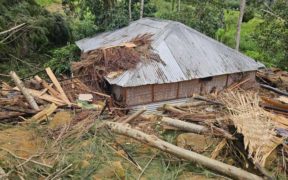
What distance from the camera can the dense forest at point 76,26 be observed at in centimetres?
1445

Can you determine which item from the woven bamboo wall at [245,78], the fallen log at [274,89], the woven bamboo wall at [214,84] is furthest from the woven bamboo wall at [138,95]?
the fallen log at [274,89]

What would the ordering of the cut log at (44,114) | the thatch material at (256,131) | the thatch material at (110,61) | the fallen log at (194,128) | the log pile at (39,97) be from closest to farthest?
the thatch material at (256,131) < the fallen log at (194,128) < the cut log at (44,114) < the log pile at (39,97) < the thatch material at (110,61)

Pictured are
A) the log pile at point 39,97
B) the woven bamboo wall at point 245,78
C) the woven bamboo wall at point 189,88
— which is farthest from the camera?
the woven bamboo wall at point 245,78

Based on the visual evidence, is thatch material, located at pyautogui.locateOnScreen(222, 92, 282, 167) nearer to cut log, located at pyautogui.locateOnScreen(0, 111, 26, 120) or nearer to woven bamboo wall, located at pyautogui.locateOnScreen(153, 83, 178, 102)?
woven bamboo wall, located at pyautogui.locateOnScreen(153, 83, 178, 102)

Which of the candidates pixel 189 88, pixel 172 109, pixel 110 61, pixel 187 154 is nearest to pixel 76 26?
pixel 110 61

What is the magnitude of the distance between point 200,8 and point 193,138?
1150 centimetres

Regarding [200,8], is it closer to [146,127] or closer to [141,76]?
[141,76]

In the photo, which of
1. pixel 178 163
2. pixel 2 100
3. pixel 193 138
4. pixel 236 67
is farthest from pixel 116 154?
pixel 236 67

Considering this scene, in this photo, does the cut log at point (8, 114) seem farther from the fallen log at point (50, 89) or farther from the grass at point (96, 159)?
the fallen log at point (50, 89)

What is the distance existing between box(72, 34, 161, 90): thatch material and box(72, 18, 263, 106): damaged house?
0.11 feet

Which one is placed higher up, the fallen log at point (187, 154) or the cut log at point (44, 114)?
the fallen log at point (187, 154)

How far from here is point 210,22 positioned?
60.4 feet

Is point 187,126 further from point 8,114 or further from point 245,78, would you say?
point 245,78

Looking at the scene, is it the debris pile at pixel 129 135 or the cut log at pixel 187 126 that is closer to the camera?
the debris pile at pixel 129 135
